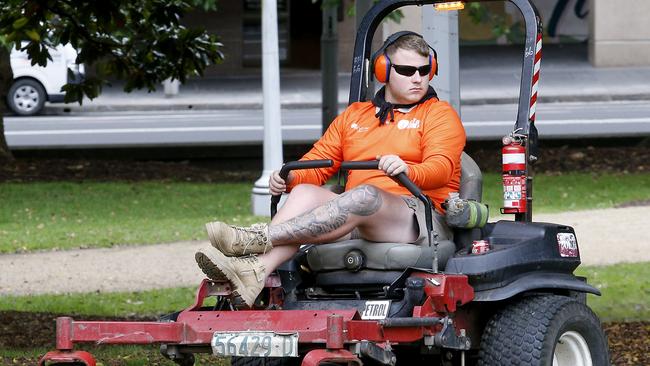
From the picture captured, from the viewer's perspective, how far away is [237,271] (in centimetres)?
572

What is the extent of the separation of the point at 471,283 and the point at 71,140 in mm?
17075

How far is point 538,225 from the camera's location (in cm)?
606

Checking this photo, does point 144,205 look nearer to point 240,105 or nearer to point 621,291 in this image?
point 621,291

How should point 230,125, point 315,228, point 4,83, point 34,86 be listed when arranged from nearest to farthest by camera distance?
point 315,228, point 4,83, point 230,125, point 34,86

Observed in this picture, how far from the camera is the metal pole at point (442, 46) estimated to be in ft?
29.7

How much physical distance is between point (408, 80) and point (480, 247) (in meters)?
0.87

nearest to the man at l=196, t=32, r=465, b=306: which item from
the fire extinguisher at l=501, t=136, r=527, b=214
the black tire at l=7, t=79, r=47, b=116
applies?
the fire extinguisher at l=501, t=136, r=527, b=214

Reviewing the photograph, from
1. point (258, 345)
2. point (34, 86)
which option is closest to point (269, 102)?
point (258, 345)

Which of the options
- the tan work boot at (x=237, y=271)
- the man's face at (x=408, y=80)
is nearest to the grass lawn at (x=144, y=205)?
the man's face at (x=408, y=80)

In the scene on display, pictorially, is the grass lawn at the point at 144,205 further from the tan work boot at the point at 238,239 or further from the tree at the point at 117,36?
the tan work boot at the point at 238,239

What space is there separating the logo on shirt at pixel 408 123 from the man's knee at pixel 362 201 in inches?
22.4

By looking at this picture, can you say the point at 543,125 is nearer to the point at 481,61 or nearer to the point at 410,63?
the point at 481,61

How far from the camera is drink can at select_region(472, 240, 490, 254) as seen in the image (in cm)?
591

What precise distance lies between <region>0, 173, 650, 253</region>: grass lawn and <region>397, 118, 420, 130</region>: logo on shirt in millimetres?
6691
